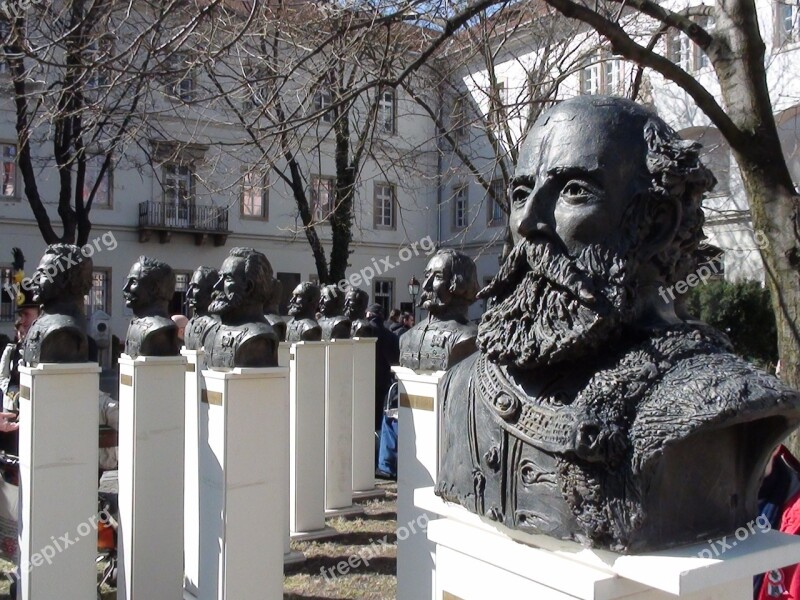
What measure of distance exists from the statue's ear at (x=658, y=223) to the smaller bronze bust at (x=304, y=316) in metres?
5.72

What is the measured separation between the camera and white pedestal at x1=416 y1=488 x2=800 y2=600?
1.88m

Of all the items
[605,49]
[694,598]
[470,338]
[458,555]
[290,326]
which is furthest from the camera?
[605,49]

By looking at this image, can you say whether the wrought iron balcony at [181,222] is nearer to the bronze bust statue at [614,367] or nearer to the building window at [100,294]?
the building window at [100,294]

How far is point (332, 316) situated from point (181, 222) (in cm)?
1700

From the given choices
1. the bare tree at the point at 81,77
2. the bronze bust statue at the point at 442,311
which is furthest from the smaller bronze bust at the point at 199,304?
the bronze bust statue at the point at 442,311

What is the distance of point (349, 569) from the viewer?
6.09 meters

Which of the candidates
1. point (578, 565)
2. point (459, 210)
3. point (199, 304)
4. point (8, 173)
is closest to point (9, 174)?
point (8, 173)

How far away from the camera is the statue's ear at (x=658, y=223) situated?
204 centimetres

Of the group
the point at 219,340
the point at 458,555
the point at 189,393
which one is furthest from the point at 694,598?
the point at 189,393

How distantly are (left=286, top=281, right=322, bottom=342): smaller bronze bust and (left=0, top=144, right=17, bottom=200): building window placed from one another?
15.9m

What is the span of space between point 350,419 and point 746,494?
20.3 feet

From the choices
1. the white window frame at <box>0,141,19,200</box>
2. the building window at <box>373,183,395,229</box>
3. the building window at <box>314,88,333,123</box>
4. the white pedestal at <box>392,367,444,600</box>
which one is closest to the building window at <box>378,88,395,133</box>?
the building window at <box>314,88,333,123</box>

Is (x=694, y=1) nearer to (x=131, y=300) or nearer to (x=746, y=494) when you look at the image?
(x=131, y=300)

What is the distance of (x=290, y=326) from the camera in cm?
794
